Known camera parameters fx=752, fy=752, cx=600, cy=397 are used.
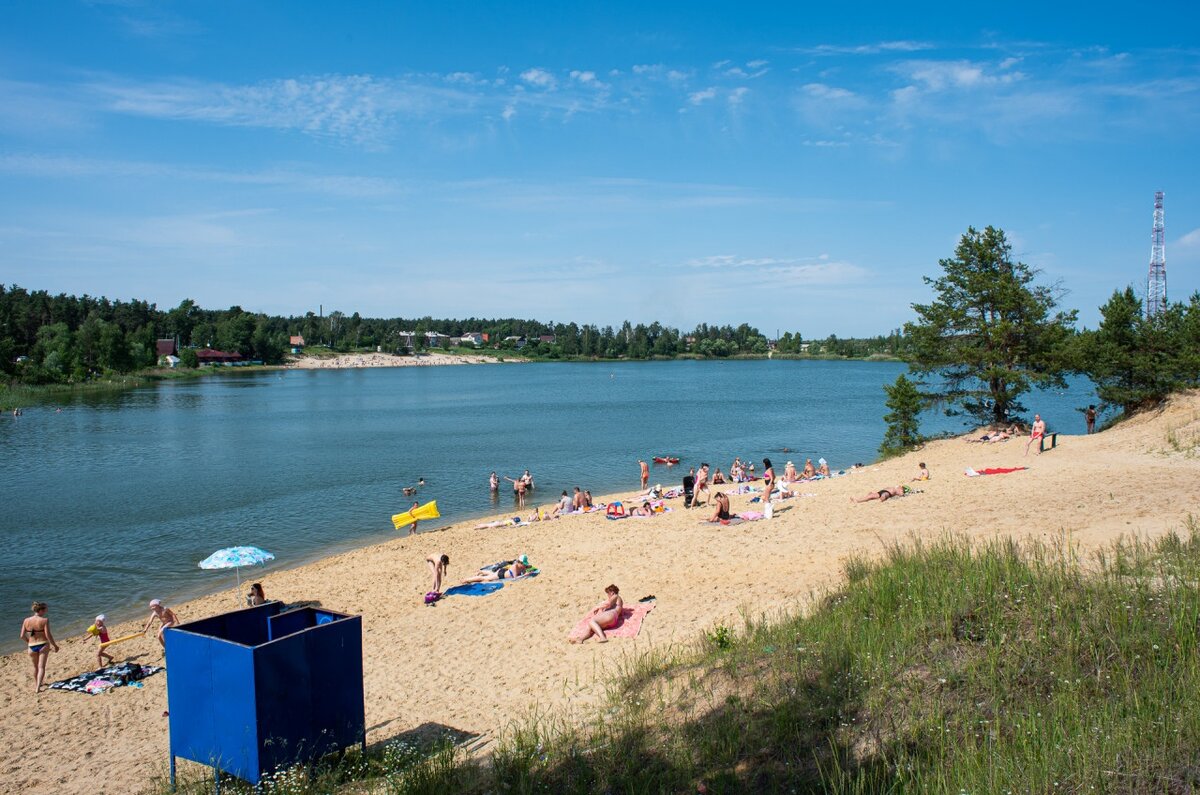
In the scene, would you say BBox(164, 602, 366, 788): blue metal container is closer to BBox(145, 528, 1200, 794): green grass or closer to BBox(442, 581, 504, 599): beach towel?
BBox(145, 528, 1200, 794): green grass

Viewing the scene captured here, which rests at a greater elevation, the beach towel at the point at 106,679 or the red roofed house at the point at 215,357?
the red roofed house at the point at 215,357

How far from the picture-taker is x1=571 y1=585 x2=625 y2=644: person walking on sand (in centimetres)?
1232

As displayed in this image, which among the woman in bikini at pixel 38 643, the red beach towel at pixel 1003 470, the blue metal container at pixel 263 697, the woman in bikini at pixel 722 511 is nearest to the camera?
the blue metal container at pixel 263 697

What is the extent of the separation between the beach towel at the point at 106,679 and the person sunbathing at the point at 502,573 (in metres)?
6.25

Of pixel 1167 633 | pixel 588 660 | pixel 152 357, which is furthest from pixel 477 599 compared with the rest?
pixel 152 357

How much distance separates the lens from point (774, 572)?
46.7 feet

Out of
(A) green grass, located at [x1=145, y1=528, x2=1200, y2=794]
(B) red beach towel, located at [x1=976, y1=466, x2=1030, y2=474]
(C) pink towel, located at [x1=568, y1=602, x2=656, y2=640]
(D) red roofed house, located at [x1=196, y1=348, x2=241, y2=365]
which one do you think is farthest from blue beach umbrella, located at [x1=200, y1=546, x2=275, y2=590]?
(D) red roofed house, located at [x1=196, y1=348, x2=241, y2=365]

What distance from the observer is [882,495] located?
2000 centimetres

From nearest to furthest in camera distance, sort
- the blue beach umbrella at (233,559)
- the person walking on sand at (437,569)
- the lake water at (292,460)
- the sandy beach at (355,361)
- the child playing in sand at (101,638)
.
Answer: the child playing in sand at (101,638) < the blue beach umbrella at (233,559) < the person walking on sand at (437,569) < the lake water at (292,460) < the sandy beach at (355,361)

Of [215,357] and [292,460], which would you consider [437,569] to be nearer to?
[292,460]

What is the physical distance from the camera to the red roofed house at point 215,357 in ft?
487

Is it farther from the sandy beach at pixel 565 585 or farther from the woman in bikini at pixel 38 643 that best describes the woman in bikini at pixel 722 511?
the woman in bikini at pixel 38 643

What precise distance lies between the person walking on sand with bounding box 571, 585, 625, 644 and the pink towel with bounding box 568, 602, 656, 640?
0.05 metres

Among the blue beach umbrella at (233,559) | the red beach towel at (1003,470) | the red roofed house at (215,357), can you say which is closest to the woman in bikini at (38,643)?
the blue beach umbrella at (233,559)
